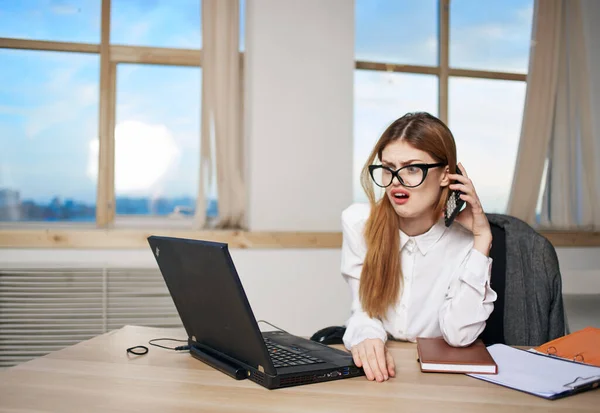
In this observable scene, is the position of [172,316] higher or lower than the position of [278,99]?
lower

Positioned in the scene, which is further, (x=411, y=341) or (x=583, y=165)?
(x=583, y=165)

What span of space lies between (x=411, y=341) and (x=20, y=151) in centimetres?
279

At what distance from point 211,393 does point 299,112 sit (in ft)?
7.94

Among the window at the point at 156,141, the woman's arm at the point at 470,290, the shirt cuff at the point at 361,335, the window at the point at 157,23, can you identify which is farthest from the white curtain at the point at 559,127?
the shirt cuff at the point at 361,335

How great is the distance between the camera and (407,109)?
3906mm

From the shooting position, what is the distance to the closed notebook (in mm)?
1312

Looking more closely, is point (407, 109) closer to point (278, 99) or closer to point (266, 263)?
point (278, 99)

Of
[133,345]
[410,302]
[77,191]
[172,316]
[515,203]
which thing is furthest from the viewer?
[515,203]

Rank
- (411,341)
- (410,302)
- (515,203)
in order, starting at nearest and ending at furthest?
(411,341) < (410,302) < (515,203)

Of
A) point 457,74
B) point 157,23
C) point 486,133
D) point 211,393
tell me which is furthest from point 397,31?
point 211,393

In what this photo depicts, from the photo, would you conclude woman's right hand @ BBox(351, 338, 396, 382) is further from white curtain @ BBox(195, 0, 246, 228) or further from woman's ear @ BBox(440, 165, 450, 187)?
white curtain @ BBox(195, 0, 246, 228)

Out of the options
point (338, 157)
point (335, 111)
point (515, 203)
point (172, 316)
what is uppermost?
point (335, 111)

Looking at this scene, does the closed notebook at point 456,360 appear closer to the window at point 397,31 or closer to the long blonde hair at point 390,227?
the long blonde hair at point 390,227

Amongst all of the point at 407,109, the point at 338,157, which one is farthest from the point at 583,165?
the point at 338,157
